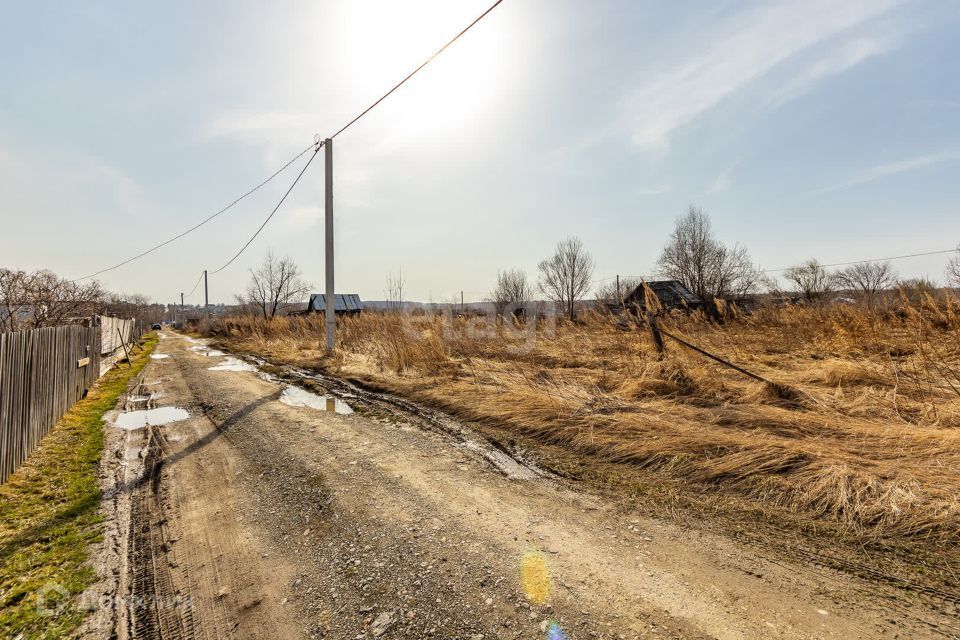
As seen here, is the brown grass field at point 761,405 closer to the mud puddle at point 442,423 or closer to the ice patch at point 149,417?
the mud puddle at point 442,423

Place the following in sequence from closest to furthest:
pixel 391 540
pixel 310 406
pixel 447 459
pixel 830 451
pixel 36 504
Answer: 1. pixel 391 540
2. pixel 36 504
3. pixel 830 451
4. pixel 447 459
5. pixel 310 406

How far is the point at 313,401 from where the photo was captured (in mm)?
7168

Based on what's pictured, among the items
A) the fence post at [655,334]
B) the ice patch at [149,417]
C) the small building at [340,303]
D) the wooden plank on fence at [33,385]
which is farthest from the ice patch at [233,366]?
the small building at [340,303]

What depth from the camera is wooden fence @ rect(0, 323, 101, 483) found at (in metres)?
3.98

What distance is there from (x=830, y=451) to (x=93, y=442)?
8.01 m

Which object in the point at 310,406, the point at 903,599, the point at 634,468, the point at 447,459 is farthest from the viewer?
the point at 310,406

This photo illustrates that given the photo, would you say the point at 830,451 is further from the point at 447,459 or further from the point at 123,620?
the point at 123,620

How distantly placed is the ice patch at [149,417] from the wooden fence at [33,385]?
0.73 metres

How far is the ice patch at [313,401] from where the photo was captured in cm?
659

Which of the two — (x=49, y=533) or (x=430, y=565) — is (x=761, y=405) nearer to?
(x=430, y=565)

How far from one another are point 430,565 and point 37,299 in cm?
958

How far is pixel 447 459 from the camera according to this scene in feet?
13.8

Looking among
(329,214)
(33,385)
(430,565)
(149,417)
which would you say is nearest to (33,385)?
(33,385)

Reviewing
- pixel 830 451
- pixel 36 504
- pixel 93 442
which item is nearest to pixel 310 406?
pixel 93 442
